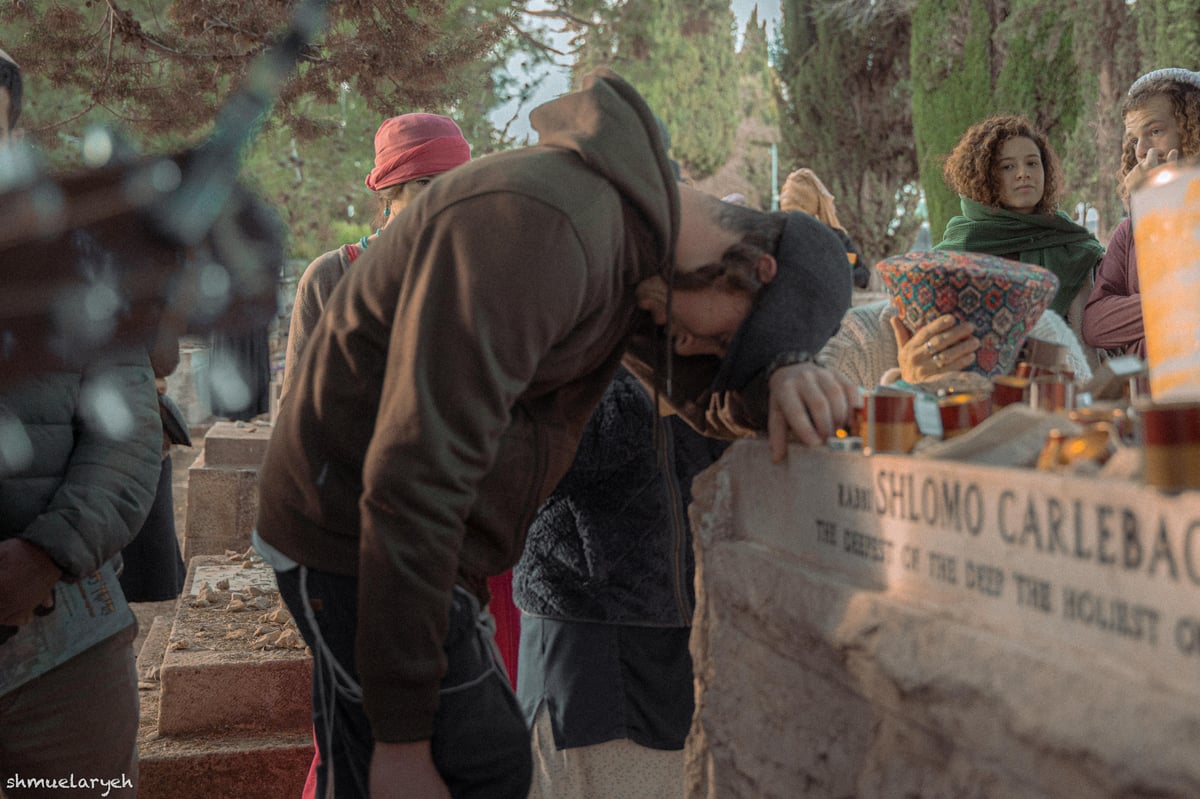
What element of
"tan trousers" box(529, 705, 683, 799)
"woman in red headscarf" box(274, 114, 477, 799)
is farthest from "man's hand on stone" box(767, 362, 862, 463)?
"woman in red headscarf" box(274, 114, 477, 799)

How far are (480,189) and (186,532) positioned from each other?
15.2ft

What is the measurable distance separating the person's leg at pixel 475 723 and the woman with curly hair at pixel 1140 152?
1.92m

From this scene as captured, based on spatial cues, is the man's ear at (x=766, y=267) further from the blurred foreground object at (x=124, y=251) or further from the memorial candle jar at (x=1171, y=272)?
the blurred foreground object at (x=124, y=251)

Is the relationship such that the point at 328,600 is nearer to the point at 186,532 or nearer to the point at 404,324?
the point at 404,324

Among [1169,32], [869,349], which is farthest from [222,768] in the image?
[1169,32]

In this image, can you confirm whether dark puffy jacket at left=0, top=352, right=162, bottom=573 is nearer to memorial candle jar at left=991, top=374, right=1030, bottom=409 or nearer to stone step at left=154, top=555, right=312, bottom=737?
stone step at left=154, top=555, right=312, bottom=737

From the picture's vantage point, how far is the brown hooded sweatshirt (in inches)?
55.0

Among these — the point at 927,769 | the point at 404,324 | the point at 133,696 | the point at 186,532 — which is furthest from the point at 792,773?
the point at 186,532

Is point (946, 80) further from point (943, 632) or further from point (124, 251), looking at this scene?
point (943, 632)

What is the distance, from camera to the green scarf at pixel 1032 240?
2953 mm

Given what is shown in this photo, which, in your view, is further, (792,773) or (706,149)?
(706,149)

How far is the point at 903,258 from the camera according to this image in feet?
6.60

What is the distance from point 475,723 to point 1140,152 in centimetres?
238

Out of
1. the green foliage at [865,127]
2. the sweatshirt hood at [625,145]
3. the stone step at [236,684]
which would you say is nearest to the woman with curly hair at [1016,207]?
the sweatshirt hood at [625,145]
